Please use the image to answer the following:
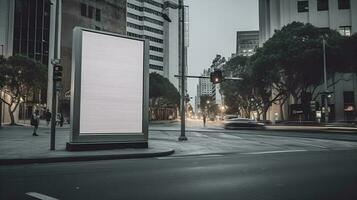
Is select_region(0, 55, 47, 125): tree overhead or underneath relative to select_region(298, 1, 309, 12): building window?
underneath

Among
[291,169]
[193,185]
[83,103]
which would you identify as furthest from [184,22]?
[193,185]

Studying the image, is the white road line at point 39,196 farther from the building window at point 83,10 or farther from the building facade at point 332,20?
the building window at point 83,10

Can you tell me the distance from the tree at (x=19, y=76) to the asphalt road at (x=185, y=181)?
105 feet

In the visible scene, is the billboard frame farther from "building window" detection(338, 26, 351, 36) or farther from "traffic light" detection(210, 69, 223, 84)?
"building window" detection(338, 26, 351, 36)

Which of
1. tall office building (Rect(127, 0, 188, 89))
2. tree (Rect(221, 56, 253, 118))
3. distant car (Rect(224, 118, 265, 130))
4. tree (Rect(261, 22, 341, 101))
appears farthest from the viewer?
tall office building (Rect(127, 0, 188, 89))

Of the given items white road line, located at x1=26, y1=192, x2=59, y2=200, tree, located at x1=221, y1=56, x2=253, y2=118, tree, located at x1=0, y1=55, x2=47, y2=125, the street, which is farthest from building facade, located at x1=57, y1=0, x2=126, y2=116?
white road line, located at x1=26, y1=192, x2=59, y2=200

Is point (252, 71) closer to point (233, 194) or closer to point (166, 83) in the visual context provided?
point (166, 83)

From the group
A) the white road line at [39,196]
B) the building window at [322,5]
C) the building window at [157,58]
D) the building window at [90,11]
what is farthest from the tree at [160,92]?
the white road line at [39,196]

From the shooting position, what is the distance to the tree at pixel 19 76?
37188mm

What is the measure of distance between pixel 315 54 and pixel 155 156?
34780 millimetres

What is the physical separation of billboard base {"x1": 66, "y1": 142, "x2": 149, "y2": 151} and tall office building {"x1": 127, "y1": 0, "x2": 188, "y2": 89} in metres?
87.8

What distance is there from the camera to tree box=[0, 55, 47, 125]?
37188mm

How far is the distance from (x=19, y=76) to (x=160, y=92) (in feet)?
116

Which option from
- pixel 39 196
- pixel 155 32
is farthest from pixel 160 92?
pixel 39 196
